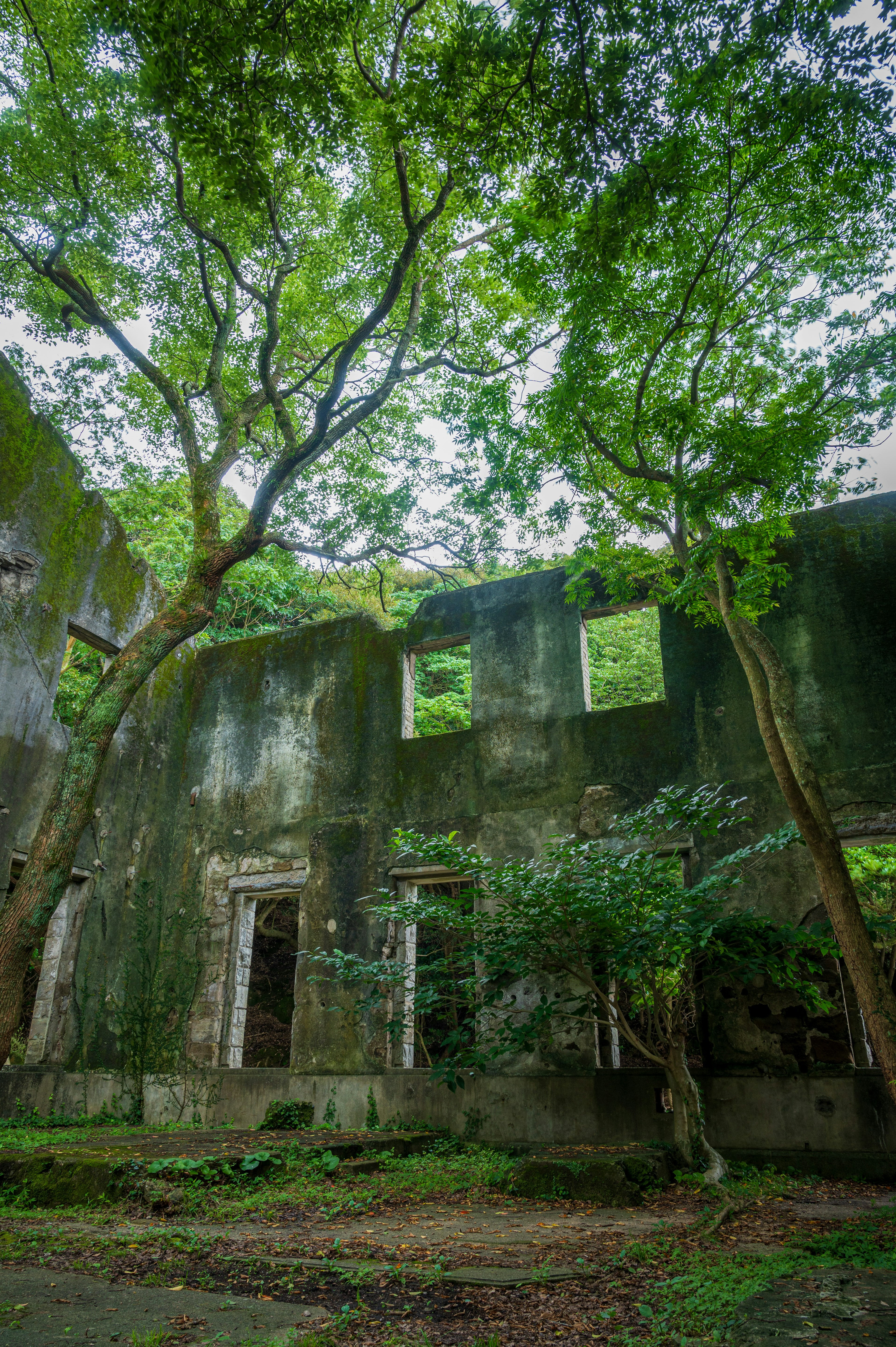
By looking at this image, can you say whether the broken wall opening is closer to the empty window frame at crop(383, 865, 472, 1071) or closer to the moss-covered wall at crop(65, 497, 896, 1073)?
the moss-covered wall at crop(65, 497, 896, 1073)

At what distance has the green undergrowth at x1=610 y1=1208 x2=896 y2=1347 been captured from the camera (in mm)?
2604

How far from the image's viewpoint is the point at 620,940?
579 centimetres

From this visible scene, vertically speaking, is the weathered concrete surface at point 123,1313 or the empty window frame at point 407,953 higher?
the empty window frame at point 407,953

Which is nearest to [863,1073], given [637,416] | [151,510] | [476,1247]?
[476,1247]

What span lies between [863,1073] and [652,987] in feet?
7.12

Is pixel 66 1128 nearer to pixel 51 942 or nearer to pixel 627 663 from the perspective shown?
pixel 51 942

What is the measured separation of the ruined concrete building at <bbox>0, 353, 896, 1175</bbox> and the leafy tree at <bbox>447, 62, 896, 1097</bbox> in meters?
0.82

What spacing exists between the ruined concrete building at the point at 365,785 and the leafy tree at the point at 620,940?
0.76m

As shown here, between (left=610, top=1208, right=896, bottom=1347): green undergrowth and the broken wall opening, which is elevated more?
the broken wall opening

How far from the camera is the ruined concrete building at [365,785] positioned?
282 inches

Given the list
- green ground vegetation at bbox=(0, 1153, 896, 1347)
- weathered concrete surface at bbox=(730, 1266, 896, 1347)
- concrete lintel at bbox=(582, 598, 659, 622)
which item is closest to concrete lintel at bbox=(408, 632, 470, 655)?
concrete lintel at bbox=(582, 598, 659, 622)

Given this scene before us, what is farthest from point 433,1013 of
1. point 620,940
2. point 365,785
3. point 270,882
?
point 620,940

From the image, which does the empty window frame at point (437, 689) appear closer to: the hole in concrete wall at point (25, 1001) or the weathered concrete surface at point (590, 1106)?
the weathered concrete surface at point (590, 1106)

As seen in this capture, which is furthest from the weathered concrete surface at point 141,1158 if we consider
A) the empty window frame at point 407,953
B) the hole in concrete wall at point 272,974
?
the hole in concrete wall at point 272,974
